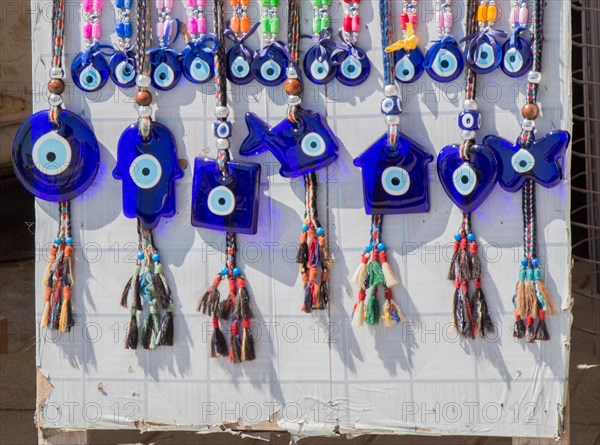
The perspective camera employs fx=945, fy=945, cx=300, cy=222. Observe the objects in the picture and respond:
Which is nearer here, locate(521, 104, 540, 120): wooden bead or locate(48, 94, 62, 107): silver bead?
locate(521, 104, 540, 120): wooden bead

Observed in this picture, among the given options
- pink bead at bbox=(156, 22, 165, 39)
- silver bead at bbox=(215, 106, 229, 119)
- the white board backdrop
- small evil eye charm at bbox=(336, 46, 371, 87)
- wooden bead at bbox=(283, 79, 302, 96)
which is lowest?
the white board backdrop

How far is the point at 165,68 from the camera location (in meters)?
1.88

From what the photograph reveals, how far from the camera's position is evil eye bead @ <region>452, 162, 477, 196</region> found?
1812mm

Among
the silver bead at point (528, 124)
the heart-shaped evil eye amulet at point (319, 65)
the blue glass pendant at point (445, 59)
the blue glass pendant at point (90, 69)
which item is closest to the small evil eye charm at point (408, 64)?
the blue glass pendant at point (445, 59)

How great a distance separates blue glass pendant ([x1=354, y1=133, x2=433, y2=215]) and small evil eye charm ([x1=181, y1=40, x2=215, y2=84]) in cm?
34

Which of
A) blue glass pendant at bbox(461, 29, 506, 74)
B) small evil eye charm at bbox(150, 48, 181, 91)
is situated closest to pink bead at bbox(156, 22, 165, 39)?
small evil eye charm at bbox(150, 48, 181, 91)

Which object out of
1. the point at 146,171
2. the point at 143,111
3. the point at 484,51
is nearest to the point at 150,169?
the point at 146,171

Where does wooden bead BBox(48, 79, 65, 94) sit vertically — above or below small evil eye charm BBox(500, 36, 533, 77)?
below

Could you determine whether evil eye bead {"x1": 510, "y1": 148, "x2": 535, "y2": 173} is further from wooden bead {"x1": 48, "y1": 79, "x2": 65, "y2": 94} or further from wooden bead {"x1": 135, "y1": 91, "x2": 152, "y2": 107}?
wooden bead {"x1": 48, "y1": 79, "x2": 65, "y2": 94}

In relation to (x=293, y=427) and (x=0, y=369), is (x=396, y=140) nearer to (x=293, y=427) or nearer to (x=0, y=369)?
(x=293, y=427)

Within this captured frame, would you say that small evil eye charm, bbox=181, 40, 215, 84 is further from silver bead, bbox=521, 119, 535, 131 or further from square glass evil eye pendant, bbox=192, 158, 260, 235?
silver bead, bbox=521, 119, 535, 131

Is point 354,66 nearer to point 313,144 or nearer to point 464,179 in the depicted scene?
point 313,144

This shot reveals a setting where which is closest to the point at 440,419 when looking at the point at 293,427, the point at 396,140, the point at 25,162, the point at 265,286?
the point at 293,427

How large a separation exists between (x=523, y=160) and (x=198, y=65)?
66 cm
